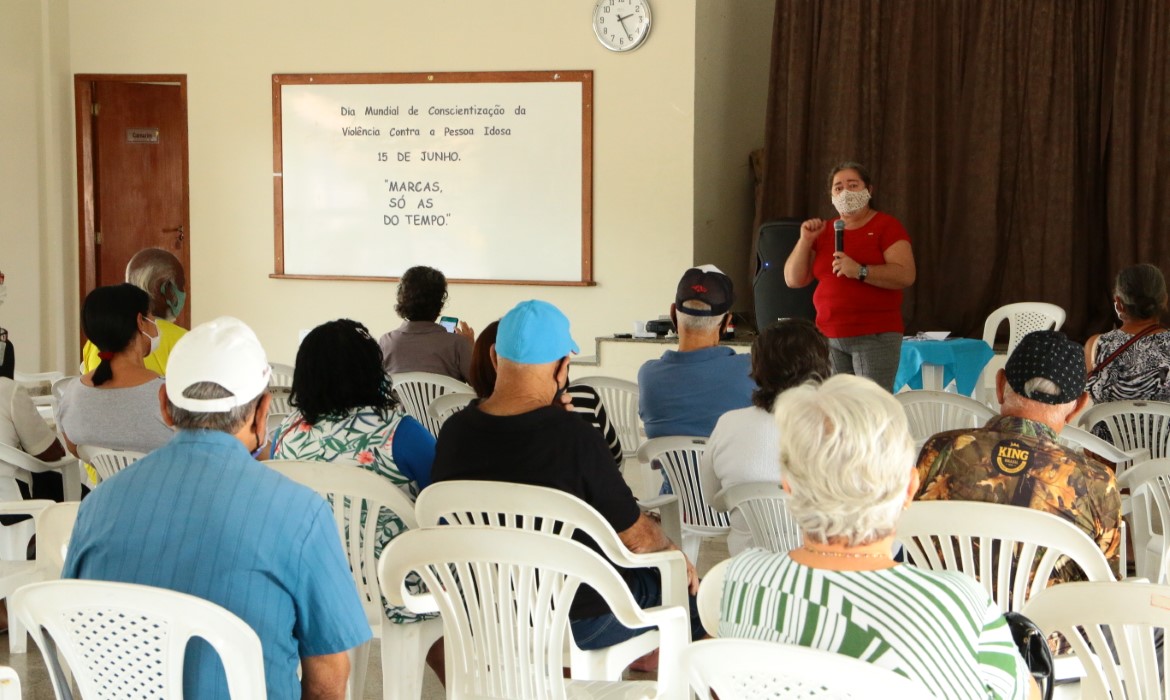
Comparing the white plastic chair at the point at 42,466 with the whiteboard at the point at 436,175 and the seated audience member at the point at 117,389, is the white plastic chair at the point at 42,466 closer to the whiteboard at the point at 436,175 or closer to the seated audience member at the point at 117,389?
the seated audience member at the point at 117,389

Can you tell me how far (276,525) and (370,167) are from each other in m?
6.22

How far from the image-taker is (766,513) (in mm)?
2867

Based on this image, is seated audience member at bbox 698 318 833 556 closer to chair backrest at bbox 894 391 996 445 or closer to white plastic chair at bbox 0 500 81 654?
chair backrest at bbox 894 391 996 445

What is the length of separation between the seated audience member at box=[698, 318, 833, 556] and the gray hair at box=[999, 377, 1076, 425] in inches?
23.5

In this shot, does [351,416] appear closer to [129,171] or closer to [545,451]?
[545,451]

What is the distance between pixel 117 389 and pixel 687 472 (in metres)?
1.59

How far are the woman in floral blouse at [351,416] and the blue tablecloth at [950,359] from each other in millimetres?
3792

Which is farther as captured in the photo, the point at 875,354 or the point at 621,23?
the point at 621,23

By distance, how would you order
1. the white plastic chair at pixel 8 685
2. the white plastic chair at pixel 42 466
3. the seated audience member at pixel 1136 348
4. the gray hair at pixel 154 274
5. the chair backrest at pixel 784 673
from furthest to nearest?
1. the gray hair at pixel 154 274
2. the seated audience member at pixel 1136 348
3. the white plastic chair at pixel 42 466
4. the white plastic chair at pixel 8 685
5. the chair backrest at pixel 784 673

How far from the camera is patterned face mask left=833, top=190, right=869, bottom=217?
5156 mm

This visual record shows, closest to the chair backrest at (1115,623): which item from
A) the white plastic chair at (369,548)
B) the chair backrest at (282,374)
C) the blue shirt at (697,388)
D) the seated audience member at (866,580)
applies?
the seated audience member at (866,580)

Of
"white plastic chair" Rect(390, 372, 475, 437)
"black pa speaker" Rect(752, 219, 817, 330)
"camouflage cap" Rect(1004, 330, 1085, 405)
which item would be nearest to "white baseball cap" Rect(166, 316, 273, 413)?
"camouflage cap" Rect(1004, 330, 1085, 405)

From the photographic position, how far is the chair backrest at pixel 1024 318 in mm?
6875

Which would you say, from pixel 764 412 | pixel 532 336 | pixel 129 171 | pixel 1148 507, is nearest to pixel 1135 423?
pixel 1148 507
